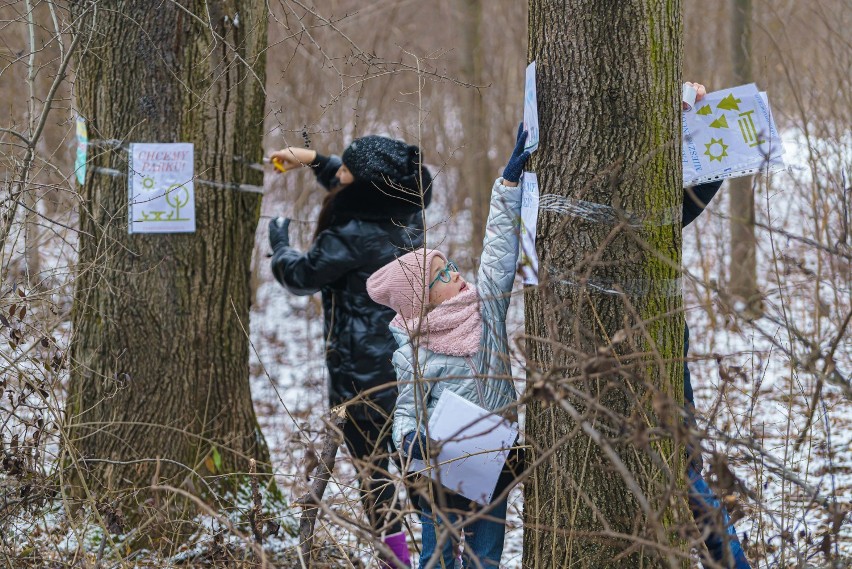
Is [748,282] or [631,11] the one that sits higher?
[631,11]

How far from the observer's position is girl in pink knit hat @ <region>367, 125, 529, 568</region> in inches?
116

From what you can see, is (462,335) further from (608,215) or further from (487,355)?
(608,215)

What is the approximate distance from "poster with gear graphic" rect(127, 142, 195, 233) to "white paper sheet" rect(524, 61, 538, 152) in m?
1.92

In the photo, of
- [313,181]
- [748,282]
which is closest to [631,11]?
[748,282]

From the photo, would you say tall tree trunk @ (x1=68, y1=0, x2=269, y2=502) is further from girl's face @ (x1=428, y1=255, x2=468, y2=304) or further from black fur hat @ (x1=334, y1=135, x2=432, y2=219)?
girl's face @ (x1=428, y1=255, x2=468, y2=304)

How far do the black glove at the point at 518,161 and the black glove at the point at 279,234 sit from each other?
1.73m

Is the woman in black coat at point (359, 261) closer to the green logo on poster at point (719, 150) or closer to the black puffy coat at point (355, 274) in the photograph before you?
the black puffy coat at point (355, 274)

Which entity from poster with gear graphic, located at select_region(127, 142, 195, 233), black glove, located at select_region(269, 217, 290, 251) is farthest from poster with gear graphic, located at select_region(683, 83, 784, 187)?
poster with gear graphic, located at select_region(127, 142, 195, 233)

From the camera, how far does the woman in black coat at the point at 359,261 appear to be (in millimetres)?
4141

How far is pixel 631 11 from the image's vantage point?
2.74m

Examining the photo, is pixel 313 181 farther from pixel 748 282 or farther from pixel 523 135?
pixel 523 135

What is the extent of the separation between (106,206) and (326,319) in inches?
44.5

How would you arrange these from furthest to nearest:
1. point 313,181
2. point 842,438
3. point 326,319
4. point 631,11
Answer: point 313,181
point 842,438
point 326,319
point 631,11

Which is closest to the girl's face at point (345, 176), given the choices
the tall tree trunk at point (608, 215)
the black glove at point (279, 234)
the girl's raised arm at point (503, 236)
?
the black glove at point (279, 234)
